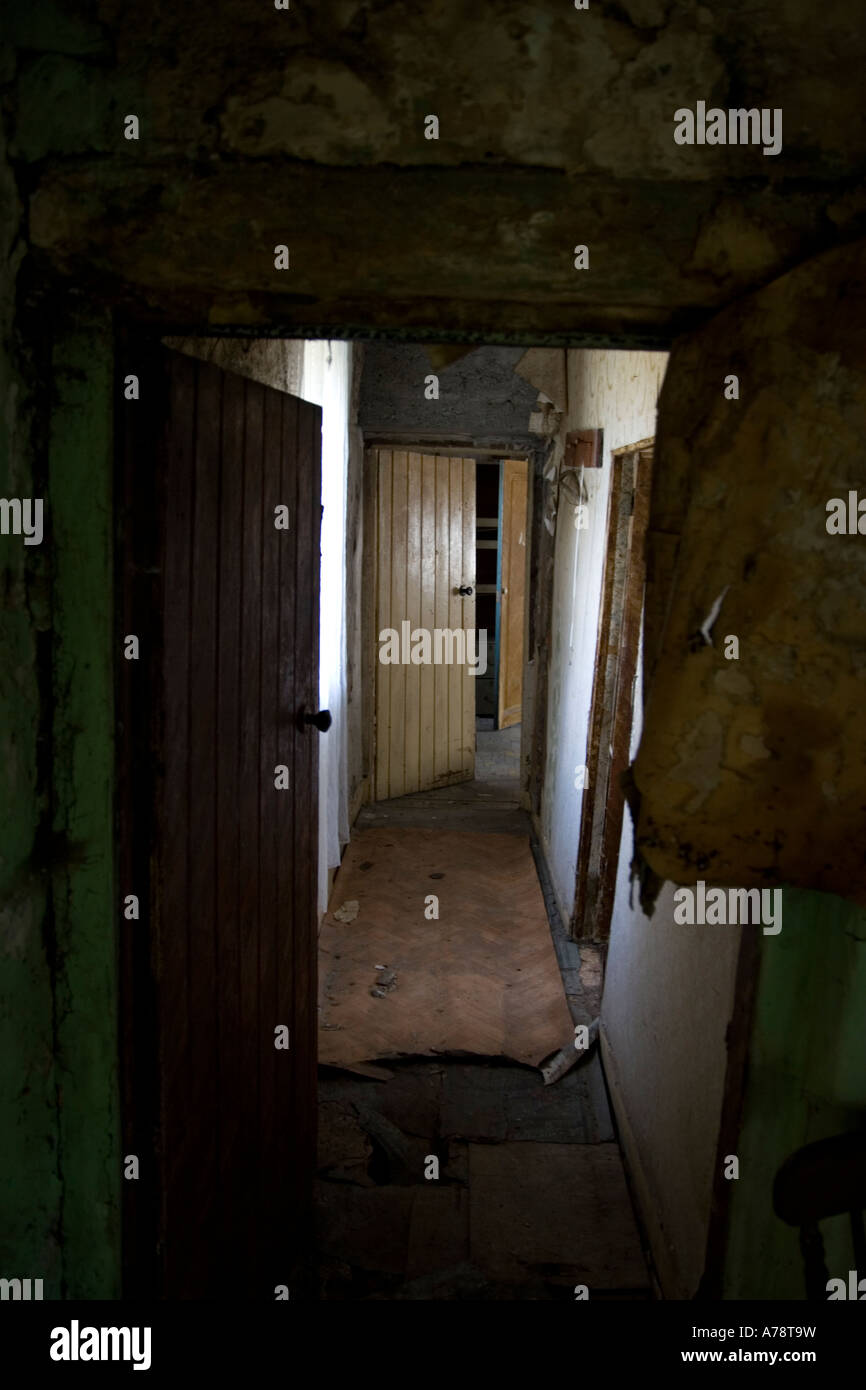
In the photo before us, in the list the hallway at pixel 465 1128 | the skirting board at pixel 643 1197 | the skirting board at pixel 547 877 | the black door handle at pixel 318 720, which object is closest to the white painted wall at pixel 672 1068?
the skirting board at pixel 643 1197

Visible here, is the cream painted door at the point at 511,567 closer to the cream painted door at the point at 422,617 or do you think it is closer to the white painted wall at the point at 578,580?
the cream painted door at the point at 422,617

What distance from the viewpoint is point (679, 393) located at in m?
1.68

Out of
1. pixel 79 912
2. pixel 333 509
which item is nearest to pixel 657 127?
pixel 79 912

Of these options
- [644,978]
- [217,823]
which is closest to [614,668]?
[644,978]

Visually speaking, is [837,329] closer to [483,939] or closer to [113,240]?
[113,240]

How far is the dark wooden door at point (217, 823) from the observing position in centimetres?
186

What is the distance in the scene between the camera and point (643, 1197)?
2.94 meters

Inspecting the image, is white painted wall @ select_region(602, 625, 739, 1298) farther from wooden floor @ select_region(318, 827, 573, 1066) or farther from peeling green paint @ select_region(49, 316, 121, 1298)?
peeling green paint @ select_region(49, 316, 121, 1298)

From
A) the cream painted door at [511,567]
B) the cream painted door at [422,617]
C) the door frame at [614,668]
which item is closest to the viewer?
the door frame at [614,668]

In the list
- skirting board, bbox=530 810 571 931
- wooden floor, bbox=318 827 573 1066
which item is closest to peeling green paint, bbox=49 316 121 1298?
wooden floor, bbox=318 827 573 1066

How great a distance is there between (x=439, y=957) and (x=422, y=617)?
3.21m

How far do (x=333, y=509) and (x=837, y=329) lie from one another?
12.2 feet

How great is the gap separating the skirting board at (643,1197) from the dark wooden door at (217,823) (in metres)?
1.02

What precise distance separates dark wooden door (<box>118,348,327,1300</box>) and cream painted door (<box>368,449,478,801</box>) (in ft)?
14.0
